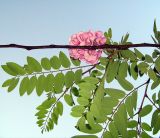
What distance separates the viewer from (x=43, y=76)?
2166 mm

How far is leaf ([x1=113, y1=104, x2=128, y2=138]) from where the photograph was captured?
190cm

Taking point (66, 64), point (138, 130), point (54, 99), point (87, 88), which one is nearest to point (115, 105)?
point (87, 88)

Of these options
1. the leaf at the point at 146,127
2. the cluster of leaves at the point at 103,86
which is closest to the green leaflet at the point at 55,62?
the cluster of leaves at the point at 103,86

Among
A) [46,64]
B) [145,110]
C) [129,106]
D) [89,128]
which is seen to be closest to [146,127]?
[145,110]

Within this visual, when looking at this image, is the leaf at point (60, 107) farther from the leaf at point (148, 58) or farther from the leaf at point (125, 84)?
the leaf at point (148, 58)

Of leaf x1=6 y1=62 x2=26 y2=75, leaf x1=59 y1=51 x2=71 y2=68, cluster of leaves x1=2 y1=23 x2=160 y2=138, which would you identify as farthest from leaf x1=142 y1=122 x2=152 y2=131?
leaf x1=6 y1=62 x2=26 y2=75

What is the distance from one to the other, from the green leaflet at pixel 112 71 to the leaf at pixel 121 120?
0.19 meters

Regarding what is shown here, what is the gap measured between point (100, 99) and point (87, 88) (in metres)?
0.18

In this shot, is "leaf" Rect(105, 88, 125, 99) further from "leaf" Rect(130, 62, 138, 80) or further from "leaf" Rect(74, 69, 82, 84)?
"leaf" Rect(74, 69, 82, 84)

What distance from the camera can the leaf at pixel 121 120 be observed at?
1.90 metres

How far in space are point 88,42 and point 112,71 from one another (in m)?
0.30

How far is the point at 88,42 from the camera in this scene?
215 centimetres

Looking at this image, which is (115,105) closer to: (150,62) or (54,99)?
(150,62)

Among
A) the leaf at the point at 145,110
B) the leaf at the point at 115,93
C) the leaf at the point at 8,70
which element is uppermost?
the leaf at the point at 8,70
